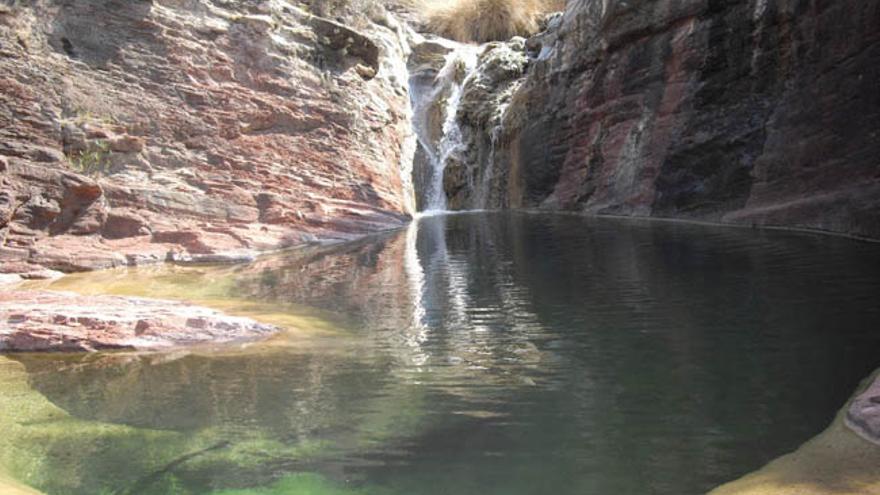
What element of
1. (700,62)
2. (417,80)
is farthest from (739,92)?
(417,80)

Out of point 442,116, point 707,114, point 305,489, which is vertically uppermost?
point 442,116

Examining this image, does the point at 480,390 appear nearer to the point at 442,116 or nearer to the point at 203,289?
the point at 203,289

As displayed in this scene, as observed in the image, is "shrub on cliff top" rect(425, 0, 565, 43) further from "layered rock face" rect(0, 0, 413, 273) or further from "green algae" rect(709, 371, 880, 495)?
"green algae" rect(709, 371, 880, 495)

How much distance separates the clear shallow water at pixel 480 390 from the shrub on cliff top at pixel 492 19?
2288 cm

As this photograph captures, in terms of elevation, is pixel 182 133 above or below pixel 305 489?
above

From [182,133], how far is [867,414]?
13.1 metres

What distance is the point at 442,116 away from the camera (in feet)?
85.1

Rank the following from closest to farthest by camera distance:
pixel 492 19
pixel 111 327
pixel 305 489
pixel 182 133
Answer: pixel 305 489
pixel 111 327
pixel 182 133
pixel 492 19

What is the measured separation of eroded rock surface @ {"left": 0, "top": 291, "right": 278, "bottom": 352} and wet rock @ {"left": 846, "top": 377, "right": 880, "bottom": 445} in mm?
4493

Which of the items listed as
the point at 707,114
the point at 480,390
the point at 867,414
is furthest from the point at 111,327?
the point at 707,114

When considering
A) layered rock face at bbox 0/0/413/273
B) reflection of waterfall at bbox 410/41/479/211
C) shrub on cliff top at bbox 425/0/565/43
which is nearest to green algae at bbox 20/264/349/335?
layered rock face at bbox 0/0/413/273

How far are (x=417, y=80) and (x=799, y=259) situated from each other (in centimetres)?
2109

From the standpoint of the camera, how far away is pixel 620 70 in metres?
17.1

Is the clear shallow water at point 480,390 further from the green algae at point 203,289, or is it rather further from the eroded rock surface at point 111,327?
the eroded rock surface at point 111,327
